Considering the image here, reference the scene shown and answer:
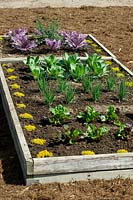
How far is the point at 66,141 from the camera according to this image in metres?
5.18

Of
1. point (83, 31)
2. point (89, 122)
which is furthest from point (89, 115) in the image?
point (83, 31)

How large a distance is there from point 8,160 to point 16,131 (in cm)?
26

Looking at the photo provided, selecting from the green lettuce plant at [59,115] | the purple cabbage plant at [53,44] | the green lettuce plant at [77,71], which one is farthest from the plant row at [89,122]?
the purple cabbage plant at [53,44]

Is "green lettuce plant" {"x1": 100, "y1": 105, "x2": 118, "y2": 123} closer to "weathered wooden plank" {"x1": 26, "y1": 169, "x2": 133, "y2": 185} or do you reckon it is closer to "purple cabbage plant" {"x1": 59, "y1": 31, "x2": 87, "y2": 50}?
"weathered wooden plank" {"x1": 26, "y1": 169, "x2": 133, "y2": 185}

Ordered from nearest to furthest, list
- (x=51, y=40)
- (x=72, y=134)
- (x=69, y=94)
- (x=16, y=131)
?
(x=72, y=134)
(x=16, y=131)
(x=69, y=94)
(x=51, y=40)

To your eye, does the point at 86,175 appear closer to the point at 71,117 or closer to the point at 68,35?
the point at 71,117

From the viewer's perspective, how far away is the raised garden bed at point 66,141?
476 centimetres

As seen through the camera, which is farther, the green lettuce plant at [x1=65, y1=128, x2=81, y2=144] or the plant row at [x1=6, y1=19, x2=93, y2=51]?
the plant row at [x1=6, y1=19, x2=93, y2=51]

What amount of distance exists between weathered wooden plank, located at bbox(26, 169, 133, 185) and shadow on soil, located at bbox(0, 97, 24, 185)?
0.17 meters

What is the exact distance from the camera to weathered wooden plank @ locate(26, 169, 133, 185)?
4.78m

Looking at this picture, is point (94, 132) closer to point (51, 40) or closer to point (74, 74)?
point (74, 74)

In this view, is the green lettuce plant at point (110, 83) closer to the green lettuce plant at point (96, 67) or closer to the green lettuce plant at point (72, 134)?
the green lettuce plant at point (96, 67)

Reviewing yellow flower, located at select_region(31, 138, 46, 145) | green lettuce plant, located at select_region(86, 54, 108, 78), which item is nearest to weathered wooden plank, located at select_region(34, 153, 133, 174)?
yellow flower, located at select_region(31, 138, 46, 145)

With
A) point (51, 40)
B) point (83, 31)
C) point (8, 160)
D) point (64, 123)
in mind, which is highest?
point (51, 40)
